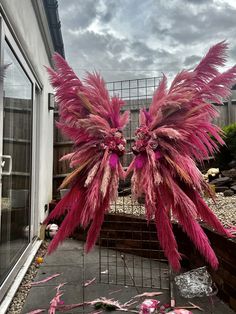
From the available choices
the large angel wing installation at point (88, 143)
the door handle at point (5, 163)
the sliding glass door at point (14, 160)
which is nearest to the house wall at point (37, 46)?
the sliding glass door at point (14, 160)

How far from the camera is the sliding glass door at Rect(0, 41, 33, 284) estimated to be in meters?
2.23

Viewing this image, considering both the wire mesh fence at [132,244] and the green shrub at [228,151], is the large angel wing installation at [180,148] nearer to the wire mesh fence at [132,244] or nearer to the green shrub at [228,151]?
the wire mesh fence at [132,244]

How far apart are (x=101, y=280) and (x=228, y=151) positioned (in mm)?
3791

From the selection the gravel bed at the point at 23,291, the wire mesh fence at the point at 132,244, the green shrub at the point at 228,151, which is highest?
the green shrub at the point at 228,151

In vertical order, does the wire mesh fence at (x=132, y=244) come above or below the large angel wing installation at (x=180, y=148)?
below

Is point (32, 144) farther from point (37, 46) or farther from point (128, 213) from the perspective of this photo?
point (128, 213)

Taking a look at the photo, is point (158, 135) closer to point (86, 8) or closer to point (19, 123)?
point (19, 123)

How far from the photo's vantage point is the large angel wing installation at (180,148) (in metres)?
1.21

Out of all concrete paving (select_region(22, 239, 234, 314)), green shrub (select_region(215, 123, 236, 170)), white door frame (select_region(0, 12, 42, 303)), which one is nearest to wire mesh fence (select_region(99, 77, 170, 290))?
concrete paving (select_region(22, 239, 234, 314))

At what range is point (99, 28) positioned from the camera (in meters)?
4.16

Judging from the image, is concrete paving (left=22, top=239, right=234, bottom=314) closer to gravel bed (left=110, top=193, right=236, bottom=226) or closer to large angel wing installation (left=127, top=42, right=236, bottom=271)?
gravel bed (left=110, top=193, right=236, bottom=226)

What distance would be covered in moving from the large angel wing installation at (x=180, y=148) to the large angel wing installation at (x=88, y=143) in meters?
0.11

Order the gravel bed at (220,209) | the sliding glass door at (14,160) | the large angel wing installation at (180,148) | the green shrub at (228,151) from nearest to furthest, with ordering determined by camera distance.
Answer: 1. the large angel wing installation at (180,148)
2. the sliding glass door at (14,160)
3. the gravel bed at (220,209)
4. the green shrub at (228,151)

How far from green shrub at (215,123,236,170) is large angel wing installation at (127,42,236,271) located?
4105 mm
